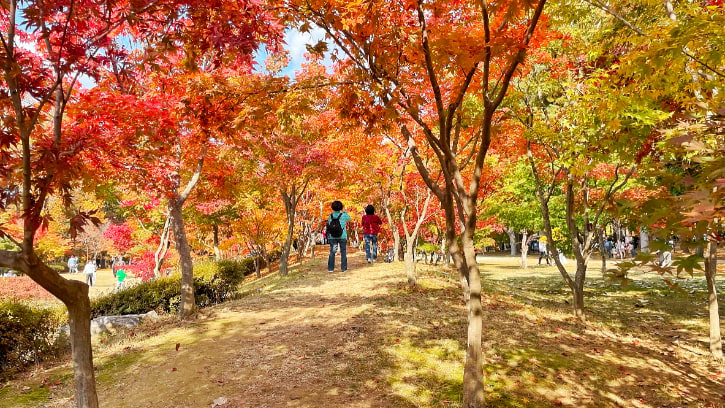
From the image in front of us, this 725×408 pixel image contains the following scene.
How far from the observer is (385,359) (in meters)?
5.76

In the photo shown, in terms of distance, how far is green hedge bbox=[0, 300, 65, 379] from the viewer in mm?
6363

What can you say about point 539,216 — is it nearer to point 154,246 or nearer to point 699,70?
point 699,70

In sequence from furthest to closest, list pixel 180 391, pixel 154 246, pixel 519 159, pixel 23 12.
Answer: pixel 154 246
pixel 519 159
pixel 180 391
pixel 23 12

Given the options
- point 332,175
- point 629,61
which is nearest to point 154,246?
point 332,175

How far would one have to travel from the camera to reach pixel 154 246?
23.6 meters

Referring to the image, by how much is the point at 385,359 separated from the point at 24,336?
6.10 meters

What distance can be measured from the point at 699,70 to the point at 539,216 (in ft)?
42.0

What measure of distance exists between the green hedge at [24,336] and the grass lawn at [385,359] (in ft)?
1.51

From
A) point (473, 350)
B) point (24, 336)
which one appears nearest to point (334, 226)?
point (24, 336)

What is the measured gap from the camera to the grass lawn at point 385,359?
16.1 ft

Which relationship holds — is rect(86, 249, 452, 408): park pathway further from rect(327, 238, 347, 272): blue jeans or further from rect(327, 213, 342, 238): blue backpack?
rect(327, 238, 347, 272): blue jeans

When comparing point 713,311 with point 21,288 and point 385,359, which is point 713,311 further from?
point 21,288

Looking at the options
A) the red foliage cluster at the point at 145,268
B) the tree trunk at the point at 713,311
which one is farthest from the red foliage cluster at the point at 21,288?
the tree trunk at the point at 713,311

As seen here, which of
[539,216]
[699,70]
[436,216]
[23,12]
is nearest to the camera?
[23,12]
